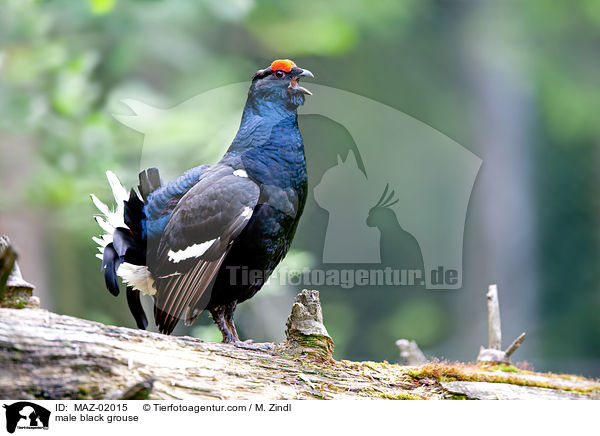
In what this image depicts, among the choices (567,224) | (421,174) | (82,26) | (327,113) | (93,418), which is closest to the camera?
(93,418)

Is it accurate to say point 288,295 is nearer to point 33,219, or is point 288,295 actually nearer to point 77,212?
point 77,212

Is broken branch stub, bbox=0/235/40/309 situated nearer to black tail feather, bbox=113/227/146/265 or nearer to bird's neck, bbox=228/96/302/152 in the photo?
black tail feather, bbox=113/227/146/265

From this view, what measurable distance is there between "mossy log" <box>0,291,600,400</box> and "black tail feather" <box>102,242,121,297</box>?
403 millimetres

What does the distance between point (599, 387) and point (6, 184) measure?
3733 millimetres

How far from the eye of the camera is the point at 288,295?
379 cm

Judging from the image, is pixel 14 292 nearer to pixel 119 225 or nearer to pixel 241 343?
pixel 119 225

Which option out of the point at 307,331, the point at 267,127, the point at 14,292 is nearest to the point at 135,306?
the point at 14,292

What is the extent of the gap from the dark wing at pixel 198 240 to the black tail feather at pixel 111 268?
0.16 meters

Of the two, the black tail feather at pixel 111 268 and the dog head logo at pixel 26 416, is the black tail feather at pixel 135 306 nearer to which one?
the black tail feather at pixel 111 268

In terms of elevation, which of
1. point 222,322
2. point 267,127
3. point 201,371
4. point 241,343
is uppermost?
point 267,127

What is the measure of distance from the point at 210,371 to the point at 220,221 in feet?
1.93

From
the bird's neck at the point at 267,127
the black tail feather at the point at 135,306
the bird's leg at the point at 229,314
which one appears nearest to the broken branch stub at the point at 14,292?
the black tail feather at the point at 135,306

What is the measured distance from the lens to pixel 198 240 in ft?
7.40

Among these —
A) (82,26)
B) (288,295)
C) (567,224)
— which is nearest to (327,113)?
(288,295)
